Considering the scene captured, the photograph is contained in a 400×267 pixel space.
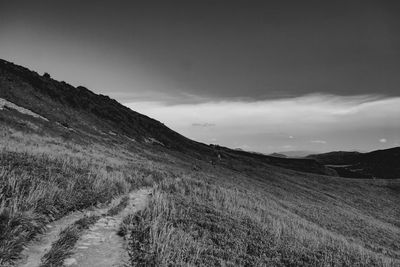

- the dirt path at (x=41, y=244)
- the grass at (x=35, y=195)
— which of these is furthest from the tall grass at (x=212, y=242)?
the grass at (x=35, y=195)

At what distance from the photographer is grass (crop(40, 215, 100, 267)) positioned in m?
7.91

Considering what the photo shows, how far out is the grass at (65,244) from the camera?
7.91 meters

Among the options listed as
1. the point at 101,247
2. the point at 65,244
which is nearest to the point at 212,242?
the point at 101,247

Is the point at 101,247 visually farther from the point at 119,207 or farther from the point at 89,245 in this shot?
the point at 119,207

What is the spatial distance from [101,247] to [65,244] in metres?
1.10

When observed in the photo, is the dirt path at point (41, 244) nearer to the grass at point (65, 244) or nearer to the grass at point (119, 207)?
the grass at point (65, 244)

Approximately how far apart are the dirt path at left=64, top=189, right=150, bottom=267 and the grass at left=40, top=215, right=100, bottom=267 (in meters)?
0.15

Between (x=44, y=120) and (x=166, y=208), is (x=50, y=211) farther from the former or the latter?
(x=44, y=120)

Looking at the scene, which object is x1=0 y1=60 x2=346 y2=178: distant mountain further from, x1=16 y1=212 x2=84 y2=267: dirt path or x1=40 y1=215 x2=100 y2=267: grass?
x1=40 y1=215 x2=100 y2=267: grass

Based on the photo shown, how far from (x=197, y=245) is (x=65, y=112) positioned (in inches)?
2499

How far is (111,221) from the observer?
12172 millimetres

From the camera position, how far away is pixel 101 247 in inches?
378

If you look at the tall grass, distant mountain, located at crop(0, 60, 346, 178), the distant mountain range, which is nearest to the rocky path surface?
the tall grass

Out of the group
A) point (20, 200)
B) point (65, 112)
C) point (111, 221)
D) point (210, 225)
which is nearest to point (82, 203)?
point (111, 221)
